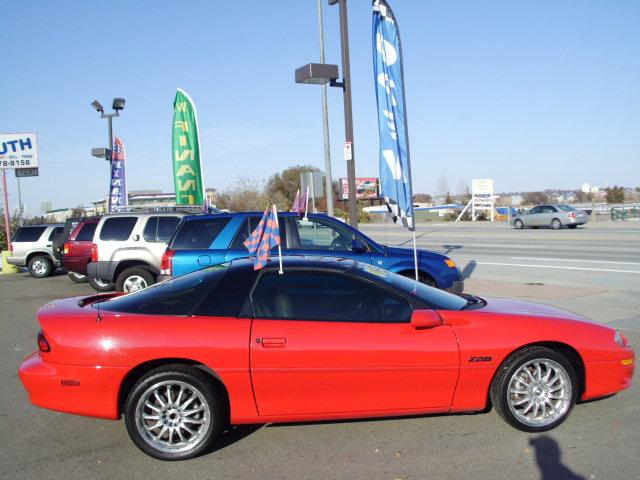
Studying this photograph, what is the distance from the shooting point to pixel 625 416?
4.76 meters

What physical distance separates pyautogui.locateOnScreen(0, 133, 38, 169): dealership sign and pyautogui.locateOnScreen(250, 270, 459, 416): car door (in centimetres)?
2222

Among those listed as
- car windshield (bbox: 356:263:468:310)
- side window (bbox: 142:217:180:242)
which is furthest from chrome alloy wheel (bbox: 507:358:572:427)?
side window (bbox: 142:217:180:242)

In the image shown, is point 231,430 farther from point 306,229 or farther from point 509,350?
point 306,229

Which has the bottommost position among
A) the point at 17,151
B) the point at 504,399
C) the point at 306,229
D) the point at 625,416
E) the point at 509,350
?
the point at 625,416

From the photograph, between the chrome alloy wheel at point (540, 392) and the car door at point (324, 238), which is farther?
the car door at point (324, 238)

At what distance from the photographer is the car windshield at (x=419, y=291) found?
4.63 m

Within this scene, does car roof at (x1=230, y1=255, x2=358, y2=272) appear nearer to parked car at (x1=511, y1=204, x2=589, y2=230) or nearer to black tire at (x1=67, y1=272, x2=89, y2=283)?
black tire at (x1=67, y1=272, x2=89, y2=283)

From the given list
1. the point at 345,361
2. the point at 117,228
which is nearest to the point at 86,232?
the point at 117,228

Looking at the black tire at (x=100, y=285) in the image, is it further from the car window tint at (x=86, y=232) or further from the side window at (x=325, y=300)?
the side window at (x=325, y=300)

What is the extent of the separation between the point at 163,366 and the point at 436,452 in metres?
2.03

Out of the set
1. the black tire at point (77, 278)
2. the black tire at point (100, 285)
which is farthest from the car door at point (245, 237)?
the black tire at point (77, 278)

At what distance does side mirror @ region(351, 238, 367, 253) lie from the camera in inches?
332

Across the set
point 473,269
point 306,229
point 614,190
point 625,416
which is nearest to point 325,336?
point 625,416

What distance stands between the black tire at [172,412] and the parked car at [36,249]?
15099mm
